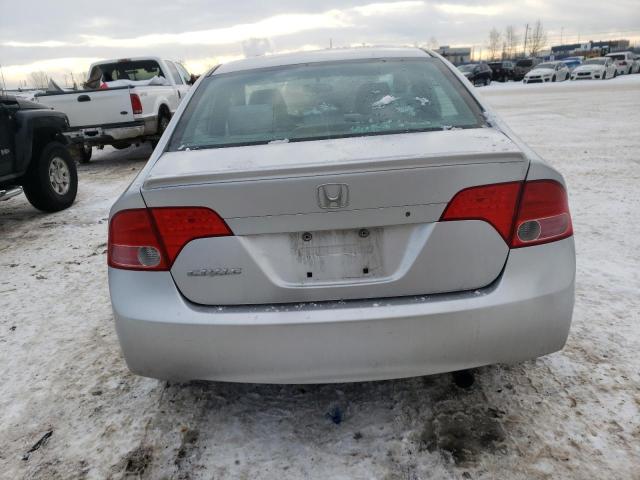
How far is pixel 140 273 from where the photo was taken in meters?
2.16

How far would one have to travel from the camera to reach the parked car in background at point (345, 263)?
1.99 meters

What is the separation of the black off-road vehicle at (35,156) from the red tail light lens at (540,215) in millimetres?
5737

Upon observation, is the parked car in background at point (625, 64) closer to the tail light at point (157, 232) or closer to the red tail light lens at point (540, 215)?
the red tail light lens at point (540, 215)

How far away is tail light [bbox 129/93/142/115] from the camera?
10.1 metres

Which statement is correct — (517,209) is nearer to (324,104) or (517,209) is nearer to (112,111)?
(324,104)

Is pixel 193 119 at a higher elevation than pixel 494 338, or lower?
higher

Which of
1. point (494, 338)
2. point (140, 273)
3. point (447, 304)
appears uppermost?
point (140, 273)

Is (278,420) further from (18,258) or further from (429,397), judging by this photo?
(18,258)

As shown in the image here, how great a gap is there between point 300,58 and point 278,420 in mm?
2182

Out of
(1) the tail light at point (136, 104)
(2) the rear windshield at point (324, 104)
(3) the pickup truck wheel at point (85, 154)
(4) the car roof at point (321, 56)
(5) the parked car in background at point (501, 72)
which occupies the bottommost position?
(5) the parked car in background at point (501, 72)

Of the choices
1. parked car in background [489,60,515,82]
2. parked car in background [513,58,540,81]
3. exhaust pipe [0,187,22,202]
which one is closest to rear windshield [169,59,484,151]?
exhaust pipe [0,187,22,202]

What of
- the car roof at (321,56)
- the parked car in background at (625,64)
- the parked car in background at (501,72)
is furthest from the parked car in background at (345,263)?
the parked car in background at (501,72)

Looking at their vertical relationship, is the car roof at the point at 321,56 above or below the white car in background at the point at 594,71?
above

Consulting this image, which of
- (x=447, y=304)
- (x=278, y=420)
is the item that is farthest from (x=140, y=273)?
(x=447, y=304)
